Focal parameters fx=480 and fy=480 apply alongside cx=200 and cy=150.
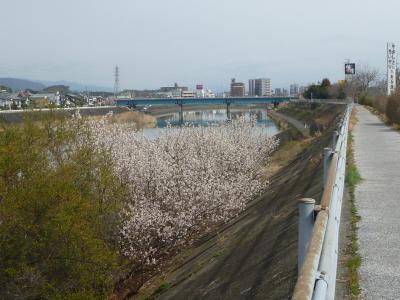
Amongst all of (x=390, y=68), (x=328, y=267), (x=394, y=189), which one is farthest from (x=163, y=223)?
(x=390, y=68)

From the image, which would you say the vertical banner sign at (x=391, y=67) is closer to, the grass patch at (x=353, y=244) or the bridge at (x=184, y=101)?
the bridge at (x=184, y=101)

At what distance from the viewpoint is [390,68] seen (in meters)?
78.1

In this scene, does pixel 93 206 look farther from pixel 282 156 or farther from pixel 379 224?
pixel 282 156

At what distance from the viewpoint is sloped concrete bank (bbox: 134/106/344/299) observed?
7.79 m

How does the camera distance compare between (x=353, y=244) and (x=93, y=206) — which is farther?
(x=93, y=206)

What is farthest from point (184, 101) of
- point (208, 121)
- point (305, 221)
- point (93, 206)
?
point (305, 221)

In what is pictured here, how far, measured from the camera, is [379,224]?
8.00 meters

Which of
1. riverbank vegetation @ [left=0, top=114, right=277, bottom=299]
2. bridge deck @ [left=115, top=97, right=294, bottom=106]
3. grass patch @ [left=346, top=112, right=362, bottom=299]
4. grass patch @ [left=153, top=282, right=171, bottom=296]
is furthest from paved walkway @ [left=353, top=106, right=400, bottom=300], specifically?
bridge deck @ [left=115, top=97, right=294, bottom=106]

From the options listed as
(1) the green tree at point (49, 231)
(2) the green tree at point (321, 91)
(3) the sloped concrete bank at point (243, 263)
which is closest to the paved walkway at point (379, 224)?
(3) the sloped concrete bank at point (243, 263)

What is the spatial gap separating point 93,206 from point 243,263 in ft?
16.2

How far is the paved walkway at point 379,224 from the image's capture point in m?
5.52

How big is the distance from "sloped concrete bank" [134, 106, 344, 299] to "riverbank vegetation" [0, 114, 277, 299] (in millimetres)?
986

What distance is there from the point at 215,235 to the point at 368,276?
11151 millimetres

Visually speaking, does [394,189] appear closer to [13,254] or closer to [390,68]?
[13,254]
